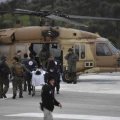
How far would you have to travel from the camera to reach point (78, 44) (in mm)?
27203

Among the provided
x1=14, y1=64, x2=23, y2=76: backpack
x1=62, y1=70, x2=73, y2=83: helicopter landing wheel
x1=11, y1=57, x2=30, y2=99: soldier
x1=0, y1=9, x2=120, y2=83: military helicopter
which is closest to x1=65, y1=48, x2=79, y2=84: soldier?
x1=62, y1=70, x2=73, y2=83: helicopter landing wheel

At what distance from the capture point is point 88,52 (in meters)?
27.1

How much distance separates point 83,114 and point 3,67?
5.40 m

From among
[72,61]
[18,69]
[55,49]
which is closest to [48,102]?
[18,69]

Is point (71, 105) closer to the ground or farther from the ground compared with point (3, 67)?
closer to the ground

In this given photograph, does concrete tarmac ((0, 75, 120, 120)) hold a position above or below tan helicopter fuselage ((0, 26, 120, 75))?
below

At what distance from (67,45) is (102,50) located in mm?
1778

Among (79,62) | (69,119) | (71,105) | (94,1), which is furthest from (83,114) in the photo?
(94,1)

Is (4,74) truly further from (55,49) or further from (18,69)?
(55,49)

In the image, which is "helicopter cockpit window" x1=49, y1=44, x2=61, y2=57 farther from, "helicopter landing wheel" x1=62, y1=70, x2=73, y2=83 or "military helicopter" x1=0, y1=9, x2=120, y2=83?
"helicopter landing wheel" x1=62, y1=70, x2=73, y2=83

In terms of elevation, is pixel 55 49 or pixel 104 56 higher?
pixel 55 49

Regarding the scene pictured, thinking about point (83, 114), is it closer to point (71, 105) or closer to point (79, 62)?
point (71, 105)

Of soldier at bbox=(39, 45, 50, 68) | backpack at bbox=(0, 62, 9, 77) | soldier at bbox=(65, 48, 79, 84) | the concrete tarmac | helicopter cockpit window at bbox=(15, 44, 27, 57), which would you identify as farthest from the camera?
helicopter cockpit window at bbox=(15, 44, 27, 57)

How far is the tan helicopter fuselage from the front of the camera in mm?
26969
